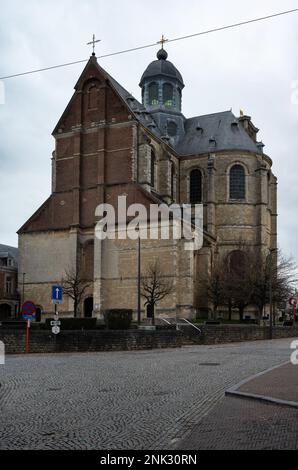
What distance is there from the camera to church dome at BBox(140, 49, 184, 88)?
2746 inches

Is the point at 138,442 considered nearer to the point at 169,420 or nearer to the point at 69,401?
the point at 169,420

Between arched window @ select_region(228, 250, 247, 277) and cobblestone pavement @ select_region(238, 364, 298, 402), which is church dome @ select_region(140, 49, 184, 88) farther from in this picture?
cobblestone pavement @ select_region(238, 364, 298, 402)

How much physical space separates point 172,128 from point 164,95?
432 centimetres

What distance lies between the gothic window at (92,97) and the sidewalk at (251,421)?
4756 cm

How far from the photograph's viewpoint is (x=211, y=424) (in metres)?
9.02

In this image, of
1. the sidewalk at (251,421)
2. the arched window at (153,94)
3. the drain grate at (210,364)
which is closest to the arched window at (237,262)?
the arched window at (153,94)

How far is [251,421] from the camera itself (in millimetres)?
9016

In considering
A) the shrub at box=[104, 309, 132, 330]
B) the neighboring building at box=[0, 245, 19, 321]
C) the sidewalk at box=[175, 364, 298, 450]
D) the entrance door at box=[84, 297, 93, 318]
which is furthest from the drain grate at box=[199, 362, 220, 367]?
the neighboring building at box=[0, 245, 19, 321]

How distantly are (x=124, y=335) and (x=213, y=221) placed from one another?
3584cm

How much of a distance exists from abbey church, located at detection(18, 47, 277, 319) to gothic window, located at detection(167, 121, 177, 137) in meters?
1.71

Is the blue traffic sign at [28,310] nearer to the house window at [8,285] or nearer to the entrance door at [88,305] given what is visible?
the entrance door at [88,305]

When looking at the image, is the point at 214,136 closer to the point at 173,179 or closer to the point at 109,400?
the point at 173,179

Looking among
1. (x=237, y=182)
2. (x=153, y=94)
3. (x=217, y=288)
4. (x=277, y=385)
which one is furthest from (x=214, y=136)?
(x=277, y=385)
